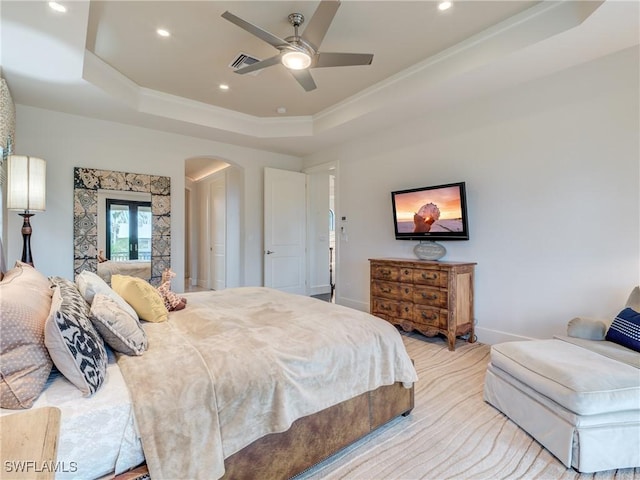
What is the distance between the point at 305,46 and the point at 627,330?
2987mm

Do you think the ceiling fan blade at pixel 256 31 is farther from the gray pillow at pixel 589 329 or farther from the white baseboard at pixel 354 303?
the white baseboard at pixel 354 303

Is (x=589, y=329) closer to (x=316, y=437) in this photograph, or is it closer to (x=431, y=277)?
(x=431, y=277)

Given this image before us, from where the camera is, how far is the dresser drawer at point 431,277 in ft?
10.8

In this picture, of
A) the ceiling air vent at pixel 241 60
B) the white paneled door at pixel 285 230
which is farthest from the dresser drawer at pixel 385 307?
the ceiling air vent at pixel 241 60

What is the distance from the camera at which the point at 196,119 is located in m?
4.32

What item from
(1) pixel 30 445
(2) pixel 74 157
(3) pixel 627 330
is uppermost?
(2) pixel 74 157

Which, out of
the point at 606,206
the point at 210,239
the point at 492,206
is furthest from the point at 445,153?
the point at 210,239

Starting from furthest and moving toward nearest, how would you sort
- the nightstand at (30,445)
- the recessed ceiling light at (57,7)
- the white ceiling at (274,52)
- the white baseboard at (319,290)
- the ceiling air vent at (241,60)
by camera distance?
the white baseboard at (319,290), the ceiling air vent at (241,60), the white ceiling at (274,52), the recessed ceiling light at (57,7), the nightstand at (30,445)

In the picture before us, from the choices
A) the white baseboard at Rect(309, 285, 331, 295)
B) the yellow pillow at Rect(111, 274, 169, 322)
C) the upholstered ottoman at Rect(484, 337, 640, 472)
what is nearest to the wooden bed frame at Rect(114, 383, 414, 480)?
the upholstered ottoman at Rect(484, 337, 640, 472)

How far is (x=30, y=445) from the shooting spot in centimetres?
77

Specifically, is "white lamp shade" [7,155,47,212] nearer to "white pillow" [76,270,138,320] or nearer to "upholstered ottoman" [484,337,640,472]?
"white pillow" [76,270,138,320]

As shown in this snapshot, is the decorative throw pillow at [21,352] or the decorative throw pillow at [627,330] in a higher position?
the decorative throw pillow at [21,352]

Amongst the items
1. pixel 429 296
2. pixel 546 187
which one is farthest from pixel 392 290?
pixel 546 187

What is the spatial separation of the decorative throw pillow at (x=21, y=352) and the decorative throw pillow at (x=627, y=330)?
122 inches
